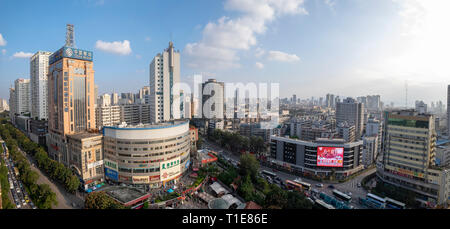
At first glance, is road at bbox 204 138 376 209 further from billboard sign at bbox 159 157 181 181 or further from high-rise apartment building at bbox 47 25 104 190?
high-rise apartment building at bbox 47 25 104 190

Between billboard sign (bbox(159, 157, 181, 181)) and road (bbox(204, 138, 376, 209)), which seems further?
road (bbox(204, 138, 376, 209))

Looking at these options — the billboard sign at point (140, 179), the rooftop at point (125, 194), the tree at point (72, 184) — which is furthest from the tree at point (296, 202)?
the tree at point (72, 184)

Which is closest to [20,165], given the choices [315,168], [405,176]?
[315,168]

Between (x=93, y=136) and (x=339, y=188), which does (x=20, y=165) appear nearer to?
(x=93, y=136)

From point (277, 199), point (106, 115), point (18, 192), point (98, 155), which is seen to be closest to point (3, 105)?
point (106, 115)

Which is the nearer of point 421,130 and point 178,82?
point 421,130

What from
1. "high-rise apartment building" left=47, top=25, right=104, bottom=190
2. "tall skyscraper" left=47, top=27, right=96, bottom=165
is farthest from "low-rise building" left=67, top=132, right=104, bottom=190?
"tall skyscraper" left=47, top=27, right=96, bottom=165

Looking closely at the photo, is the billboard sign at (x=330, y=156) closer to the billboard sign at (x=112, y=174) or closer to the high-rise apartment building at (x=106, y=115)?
the billboard sign at (x=112, y=174)
